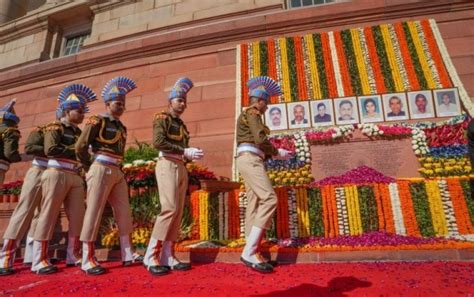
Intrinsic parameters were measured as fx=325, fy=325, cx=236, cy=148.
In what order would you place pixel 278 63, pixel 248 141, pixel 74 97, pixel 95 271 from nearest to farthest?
1. pixel 95 271
2. pixel 248 141
3. pixel 74 97
4. pixel 278 63

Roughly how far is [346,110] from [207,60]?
4502 mm

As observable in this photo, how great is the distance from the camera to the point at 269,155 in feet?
15.1

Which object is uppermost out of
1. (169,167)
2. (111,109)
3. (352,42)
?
Answer: (352,42)

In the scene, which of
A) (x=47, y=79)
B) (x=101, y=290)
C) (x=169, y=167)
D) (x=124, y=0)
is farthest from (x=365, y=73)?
(x=47, y=79)

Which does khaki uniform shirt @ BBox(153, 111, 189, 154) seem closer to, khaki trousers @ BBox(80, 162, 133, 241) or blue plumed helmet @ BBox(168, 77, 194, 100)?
blue plumed helmet @ BBox(168, 77, 194, 100)

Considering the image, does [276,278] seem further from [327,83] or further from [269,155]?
[327,83]

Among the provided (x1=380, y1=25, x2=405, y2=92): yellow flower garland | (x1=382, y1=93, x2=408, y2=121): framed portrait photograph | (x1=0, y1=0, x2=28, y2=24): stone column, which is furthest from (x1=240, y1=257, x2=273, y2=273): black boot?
(x1=0, y1=0, x2=28, y2=24): stone column

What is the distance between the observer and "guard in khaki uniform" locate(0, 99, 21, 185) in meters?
5.34

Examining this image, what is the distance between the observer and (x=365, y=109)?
7.87 m

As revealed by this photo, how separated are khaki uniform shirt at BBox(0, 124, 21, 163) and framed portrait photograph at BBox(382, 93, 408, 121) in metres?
7.55

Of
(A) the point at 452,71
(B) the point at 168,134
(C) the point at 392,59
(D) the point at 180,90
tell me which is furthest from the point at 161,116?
(A) the point at 452,71

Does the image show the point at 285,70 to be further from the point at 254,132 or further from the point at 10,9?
the point at 10,9

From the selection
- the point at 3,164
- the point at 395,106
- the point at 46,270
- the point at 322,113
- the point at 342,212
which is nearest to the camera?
the point at 46,270

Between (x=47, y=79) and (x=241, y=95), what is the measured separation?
316 inches
